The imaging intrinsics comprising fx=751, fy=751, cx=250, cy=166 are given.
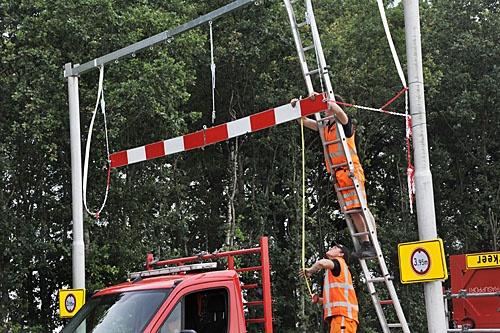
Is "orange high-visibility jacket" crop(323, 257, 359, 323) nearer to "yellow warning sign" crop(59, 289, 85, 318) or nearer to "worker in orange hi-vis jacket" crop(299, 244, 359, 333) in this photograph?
"worker in orange hi-vis jacket" crop(299, 244, 359, 333)

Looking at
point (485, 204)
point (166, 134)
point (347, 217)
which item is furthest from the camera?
point (485, 204)

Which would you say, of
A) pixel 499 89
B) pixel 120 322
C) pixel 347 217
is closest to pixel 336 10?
pixel 499 89

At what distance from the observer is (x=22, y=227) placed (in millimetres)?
18938

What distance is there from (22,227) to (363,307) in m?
10.2

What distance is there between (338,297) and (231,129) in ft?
9.06

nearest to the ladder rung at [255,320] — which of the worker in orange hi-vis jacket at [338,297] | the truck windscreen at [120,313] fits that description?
the worker in orange hi-vis jacket at [338,297]

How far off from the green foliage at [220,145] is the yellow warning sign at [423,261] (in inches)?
429

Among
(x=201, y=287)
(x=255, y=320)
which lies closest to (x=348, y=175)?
(x=255, y=320)

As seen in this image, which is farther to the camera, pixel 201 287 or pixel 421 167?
pixel 421 167

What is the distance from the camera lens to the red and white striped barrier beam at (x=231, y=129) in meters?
8.78

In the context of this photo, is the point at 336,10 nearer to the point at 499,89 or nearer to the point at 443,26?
the point at 443,26

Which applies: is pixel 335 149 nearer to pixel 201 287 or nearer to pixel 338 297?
pixel 338 297

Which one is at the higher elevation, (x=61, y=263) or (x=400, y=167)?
(x=400, y=167)

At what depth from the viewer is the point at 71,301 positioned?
10.7 metres
